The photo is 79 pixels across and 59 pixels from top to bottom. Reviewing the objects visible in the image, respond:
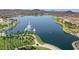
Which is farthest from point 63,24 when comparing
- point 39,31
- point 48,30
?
point 39,31

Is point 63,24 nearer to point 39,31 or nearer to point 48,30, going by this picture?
point 48,30
